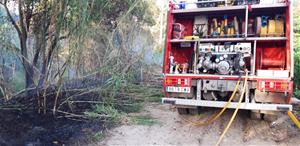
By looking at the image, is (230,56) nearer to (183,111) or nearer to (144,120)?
(183,111)

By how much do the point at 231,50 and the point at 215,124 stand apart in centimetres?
134

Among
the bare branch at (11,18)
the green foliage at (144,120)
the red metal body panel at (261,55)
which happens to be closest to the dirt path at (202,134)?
the green foliage at (144,120)

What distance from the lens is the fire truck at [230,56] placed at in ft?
14.2

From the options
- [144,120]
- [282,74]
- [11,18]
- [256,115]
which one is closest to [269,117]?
[256,115]

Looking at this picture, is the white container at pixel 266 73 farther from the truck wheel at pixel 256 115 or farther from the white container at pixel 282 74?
the truck wheel at pixel 256 115

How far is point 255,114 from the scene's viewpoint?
15.7ft

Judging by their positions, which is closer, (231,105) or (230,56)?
(231,105)

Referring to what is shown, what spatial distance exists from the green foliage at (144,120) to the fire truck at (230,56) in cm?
58

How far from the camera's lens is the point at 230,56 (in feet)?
16.2

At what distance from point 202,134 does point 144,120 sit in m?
1.15

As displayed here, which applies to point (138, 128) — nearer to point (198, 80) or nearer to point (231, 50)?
point (198, 80)

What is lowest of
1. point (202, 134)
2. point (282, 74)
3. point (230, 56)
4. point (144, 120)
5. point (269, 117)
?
point (202, 134)

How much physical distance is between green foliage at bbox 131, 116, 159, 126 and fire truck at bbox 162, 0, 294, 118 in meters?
0.58

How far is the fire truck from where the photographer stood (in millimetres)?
4320
